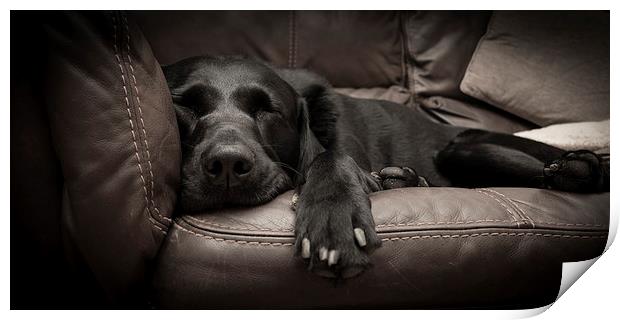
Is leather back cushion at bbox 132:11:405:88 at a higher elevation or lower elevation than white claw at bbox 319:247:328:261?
higher

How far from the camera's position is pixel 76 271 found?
1.14 meters

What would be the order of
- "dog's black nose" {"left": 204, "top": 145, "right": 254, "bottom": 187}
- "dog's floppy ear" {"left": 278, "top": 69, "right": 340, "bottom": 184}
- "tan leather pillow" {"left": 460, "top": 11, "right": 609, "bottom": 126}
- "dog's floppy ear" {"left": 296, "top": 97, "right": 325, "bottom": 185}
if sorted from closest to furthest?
"dog's black nose" {"left": 204, "top": 145, "right": 254, "bottom": 187}, "dog's floppy ear" {"left": 296, "top": 97, "right": 325, "bottom": 185}, "dog's floppy ear" {"left": 278, "top": 69, "right": 340, "bottom": 184}, "tan leather pillow" {"left": 460, "top": 11, "right": 609, "bottom": 126}

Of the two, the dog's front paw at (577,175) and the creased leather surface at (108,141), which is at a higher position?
the creased leather surface at (108,141)

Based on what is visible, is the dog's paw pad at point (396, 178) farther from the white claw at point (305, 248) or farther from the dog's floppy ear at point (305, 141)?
the white claw at point (305, 248)

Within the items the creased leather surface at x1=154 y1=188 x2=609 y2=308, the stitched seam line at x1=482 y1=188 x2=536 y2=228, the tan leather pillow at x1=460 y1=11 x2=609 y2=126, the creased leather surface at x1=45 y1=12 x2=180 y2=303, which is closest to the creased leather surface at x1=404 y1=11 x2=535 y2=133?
the tan leather pillow at x1=460 y1=11 x2=609 y2=126

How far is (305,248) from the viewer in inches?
41.7

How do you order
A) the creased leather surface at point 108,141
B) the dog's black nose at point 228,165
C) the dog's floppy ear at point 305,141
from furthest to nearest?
the dog's floppy ear at point 305,141 → the dog's black nose at point 228,165 → the creased leather surface at point 108,141

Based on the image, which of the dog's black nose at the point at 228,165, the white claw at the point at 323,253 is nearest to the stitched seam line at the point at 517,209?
the white claw at the point at 323,253

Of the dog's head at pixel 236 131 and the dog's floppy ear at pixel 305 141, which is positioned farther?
the dog's floppy ear at pixel 305 141

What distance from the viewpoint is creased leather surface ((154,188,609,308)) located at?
3.57 ft

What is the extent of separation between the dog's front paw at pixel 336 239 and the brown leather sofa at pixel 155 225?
0.10ft

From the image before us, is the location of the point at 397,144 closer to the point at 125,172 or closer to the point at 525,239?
the point at 525,239

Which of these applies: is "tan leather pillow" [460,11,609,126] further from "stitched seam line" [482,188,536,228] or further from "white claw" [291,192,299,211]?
"white claw" [291,192,299,211]

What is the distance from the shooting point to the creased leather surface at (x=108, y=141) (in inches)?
39.8
